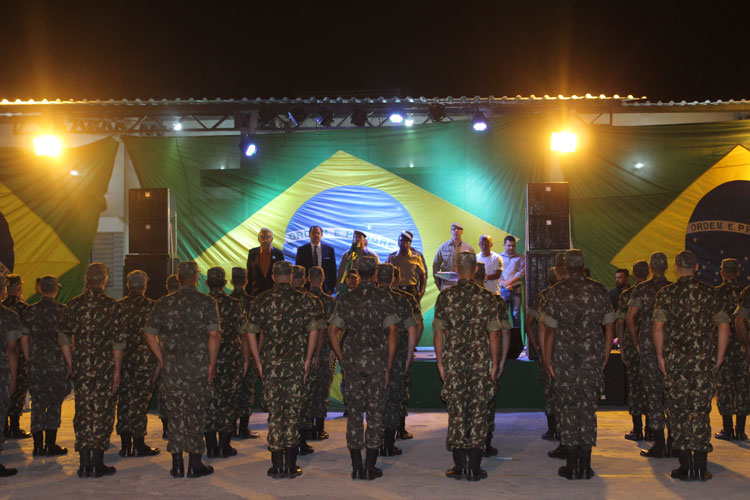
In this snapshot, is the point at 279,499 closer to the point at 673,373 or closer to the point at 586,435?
the point at 586,435

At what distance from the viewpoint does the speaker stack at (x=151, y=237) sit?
31.5 ft

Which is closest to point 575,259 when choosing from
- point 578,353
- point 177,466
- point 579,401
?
point 578,353

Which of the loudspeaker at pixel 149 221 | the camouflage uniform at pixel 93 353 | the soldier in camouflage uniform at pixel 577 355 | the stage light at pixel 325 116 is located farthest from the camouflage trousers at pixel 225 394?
the stage light at pixel 325 116

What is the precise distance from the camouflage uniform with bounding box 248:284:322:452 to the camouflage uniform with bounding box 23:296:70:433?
218 centimetres

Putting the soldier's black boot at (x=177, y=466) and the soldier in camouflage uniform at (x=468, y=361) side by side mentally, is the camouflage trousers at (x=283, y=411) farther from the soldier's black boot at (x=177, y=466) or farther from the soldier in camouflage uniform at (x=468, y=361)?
the soldier in camouflage uniform at (x=468, y=361)

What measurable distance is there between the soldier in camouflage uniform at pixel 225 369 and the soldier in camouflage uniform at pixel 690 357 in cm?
355

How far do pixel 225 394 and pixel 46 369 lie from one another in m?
1.67

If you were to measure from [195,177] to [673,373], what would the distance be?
319 inches

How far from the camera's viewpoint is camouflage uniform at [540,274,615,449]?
549 cm

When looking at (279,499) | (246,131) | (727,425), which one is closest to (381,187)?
(246,131)

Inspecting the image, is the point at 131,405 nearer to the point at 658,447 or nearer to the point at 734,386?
the point at 658,447

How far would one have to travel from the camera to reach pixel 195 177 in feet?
37.6

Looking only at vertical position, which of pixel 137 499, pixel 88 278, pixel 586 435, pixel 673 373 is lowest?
pixel 137 499

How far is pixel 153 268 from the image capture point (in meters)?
9.62
